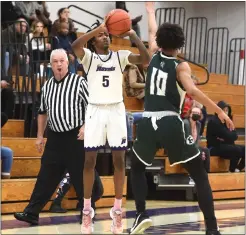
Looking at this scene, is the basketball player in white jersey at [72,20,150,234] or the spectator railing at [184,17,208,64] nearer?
the basketball player in white jersey at [72,20,150,234]

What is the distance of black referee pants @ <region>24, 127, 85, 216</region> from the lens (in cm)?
636

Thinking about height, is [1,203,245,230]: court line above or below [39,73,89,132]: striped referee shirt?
below

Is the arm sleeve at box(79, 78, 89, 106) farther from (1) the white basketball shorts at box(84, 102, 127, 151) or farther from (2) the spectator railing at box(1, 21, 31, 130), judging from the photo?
(2) the spectator railing at box(1, 21, 31, 130)

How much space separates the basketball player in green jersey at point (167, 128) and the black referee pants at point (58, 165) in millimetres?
1173

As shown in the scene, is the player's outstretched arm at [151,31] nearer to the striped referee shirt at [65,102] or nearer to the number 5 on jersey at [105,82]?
the number 5 on jersey at [105,82]

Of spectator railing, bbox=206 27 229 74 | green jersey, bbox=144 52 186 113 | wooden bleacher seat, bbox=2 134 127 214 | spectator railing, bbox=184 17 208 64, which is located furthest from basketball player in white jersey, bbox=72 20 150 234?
spectator railing, bbox=184 17 208 64

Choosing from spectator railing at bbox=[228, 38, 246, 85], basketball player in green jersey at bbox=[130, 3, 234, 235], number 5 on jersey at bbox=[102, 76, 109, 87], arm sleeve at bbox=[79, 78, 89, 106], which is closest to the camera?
basketball player in green jersey at bbox=[130, 3, 234, 235]

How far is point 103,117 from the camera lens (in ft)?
18.4

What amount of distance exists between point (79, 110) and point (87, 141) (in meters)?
0.91

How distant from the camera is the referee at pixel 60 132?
638 centimetres

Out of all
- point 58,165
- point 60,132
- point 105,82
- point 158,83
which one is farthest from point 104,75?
point 58,165

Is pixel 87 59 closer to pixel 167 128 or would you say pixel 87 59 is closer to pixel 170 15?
pixel 167 128

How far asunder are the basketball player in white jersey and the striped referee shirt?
2.39ft

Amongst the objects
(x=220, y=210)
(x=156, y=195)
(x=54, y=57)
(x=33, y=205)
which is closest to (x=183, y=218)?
(x=220, y=210)
